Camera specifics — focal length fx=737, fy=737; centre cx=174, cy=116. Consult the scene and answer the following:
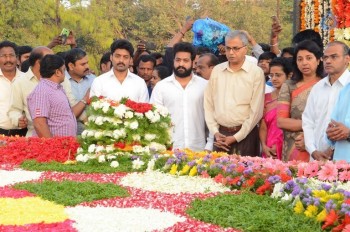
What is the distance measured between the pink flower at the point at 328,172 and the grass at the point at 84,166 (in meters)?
1.90

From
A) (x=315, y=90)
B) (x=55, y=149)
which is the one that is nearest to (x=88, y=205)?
(x=55, y=149)

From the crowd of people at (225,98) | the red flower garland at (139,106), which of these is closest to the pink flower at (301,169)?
the crowd of people at (225,98)

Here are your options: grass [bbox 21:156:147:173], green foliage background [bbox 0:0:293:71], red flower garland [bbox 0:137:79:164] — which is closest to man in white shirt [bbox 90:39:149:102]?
red flower garland [bbox 0:137:79:164]

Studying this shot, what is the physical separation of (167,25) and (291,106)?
34943mm

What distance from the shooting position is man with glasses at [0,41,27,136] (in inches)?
407

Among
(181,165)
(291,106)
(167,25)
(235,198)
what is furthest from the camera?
(167,25)

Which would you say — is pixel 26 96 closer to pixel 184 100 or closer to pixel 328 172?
pixel 184 100

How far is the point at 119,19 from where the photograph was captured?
145 ft

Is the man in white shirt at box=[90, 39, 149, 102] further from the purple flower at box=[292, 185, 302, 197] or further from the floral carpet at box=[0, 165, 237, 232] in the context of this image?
the purple flower at box=[292, 185, 302, 197]

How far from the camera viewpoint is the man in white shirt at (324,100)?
784cm

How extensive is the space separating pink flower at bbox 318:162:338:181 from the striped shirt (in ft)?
12.2

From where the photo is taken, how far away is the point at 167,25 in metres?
43.2

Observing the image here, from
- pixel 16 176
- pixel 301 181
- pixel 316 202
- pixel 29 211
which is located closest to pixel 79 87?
pixel 16 176

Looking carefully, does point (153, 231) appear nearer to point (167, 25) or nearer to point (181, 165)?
point (181, 165)
